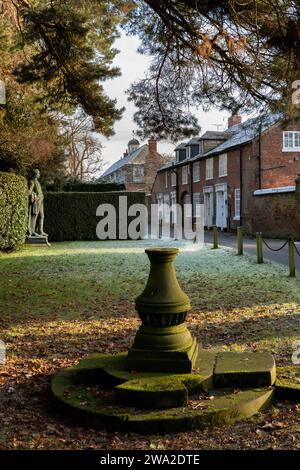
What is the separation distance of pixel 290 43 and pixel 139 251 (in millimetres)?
12121

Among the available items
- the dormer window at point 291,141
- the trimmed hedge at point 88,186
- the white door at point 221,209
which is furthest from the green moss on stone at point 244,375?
the trimmed hedge at point 88,186

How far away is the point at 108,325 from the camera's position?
7.39 meters

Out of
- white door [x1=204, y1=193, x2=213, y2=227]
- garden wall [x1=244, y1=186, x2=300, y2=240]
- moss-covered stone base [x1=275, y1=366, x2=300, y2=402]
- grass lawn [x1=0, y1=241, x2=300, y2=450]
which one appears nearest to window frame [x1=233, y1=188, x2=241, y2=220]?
garden wall [x1=244, y1=186, x2=300, y2=240]

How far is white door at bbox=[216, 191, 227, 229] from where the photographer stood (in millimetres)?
34250

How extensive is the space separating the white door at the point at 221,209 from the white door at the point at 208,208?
143cm

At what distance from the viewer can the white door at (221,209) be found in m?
34.2

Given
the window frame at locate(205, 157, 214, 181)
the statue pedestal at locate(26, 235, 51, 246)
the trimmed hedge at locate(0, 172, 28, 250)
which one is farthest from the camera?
the window frame at locate(205, 157, 214, 181)

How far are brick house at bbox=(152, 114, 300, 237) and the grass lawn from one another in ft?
37.1

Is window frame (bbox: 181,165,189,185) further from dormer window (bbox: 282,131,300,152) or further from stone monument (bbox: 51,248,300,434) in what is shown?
stone monument (bbox: 51,248,300,434)

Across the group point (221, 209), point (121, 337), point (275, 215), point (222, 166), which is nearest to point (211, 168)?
point (222, 166)

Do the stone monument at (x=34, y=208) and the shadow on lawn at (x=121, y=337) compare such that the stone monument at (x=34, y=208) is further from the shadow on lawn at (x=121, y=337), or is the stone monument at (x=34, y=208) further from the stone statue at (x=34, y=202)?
the shadow on lawn at (x=121, y=337)

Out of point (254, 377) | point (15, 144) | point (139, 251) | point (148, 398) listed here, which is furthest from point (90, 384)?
point (15, 144)

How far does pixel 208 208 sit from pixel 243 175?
25.6 feet
